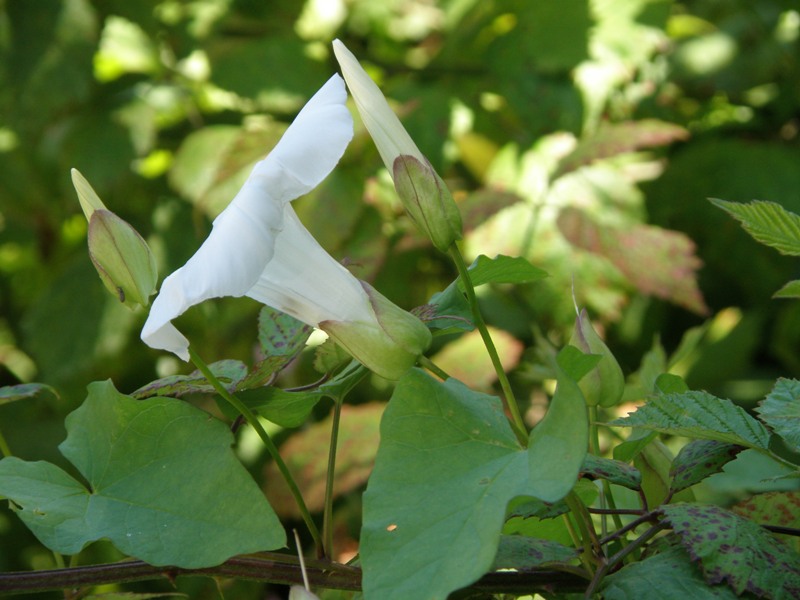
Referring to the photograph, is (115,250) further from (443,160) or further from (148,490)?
(443,160)

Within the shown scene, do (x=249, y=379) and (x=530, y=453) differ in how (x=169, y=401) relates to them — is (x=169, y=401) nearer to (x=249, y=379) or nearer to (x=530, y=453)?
(x=249, y=379)

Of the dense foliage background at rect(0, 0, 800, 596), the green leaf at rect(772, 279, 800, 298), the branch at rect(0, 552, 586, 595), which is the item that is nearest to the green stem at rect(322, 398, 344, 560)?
the branch at rect(0, 552, 586, 595)

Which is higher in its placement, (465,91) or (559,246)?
(465,91)

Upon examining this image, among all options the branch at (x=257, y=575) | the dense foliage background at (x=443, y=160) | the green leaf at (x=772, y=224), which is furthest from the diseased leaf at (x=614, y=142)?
the branch at (x=257, y=575)

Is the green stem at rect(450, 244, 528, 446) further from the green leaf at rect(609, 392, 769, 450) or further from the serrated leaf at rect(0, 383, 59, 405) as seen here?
the serrated leaf at rect(0, 383, 59, 405)

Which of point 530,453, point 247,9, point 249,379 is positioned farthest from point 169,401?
point 247,9

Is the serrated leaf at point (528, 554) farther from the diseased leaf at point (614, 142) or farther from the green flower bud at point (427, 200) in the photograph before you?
the diseased leaf at point (614, 142)
